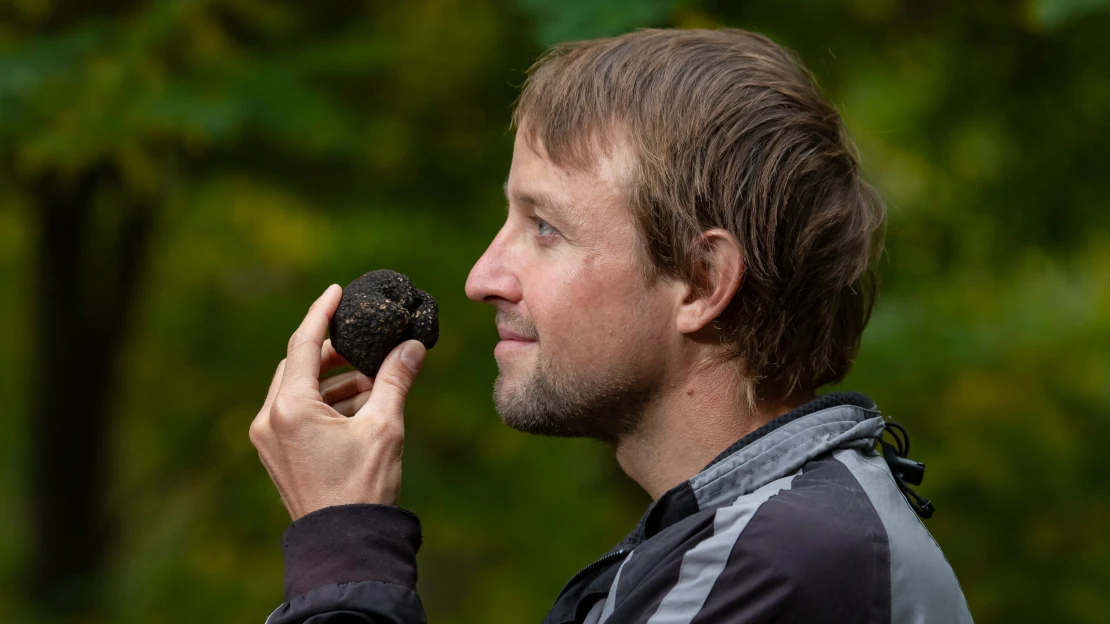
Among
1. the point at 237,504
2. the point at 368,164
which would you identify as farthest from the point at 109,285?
the point at 368,164

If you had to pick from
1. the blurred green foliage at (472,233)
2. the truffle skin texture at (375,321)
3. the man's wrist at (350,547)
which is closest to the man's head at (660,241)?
the truffle skin texture at (375,321)

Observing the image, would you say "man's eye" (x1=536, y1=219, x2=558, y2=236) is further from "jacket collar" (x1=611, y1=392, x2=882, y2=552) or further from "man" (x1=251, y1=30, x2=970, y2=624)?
"jacket collar" (x1=611, y1=392, x2=882, y2=552)

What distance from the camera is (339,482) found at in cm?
211

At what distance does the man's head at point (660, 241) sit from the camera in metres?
2.29

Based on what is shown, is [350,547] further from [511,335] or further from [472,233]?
[472,233]

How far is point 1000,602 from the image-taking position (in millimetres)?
4613

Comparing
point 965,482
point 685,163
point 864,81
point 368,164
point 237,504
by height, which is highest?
point 685,163

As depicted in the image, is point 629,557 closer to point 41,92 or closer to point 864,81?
point 41,92

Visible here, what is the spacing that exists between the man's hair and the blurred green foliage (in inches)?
31.9

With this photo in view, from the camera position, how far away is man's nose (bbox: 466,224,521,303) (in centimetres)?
237

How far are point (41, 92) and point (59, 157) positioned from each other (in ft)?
0.75

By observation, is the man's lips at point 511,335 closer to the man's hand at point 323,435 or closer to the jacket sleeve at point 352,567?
the man's hand at point 323,435

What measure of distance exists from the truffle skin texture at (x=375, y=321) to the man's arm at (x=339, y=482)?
4 centimetres

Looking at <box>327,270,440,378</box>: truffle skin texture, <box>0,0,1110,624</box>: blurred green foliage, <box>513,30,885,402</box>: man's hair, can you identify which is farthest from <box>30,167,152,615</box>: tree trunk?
<box>513,30,885,402</box>: man's hair
